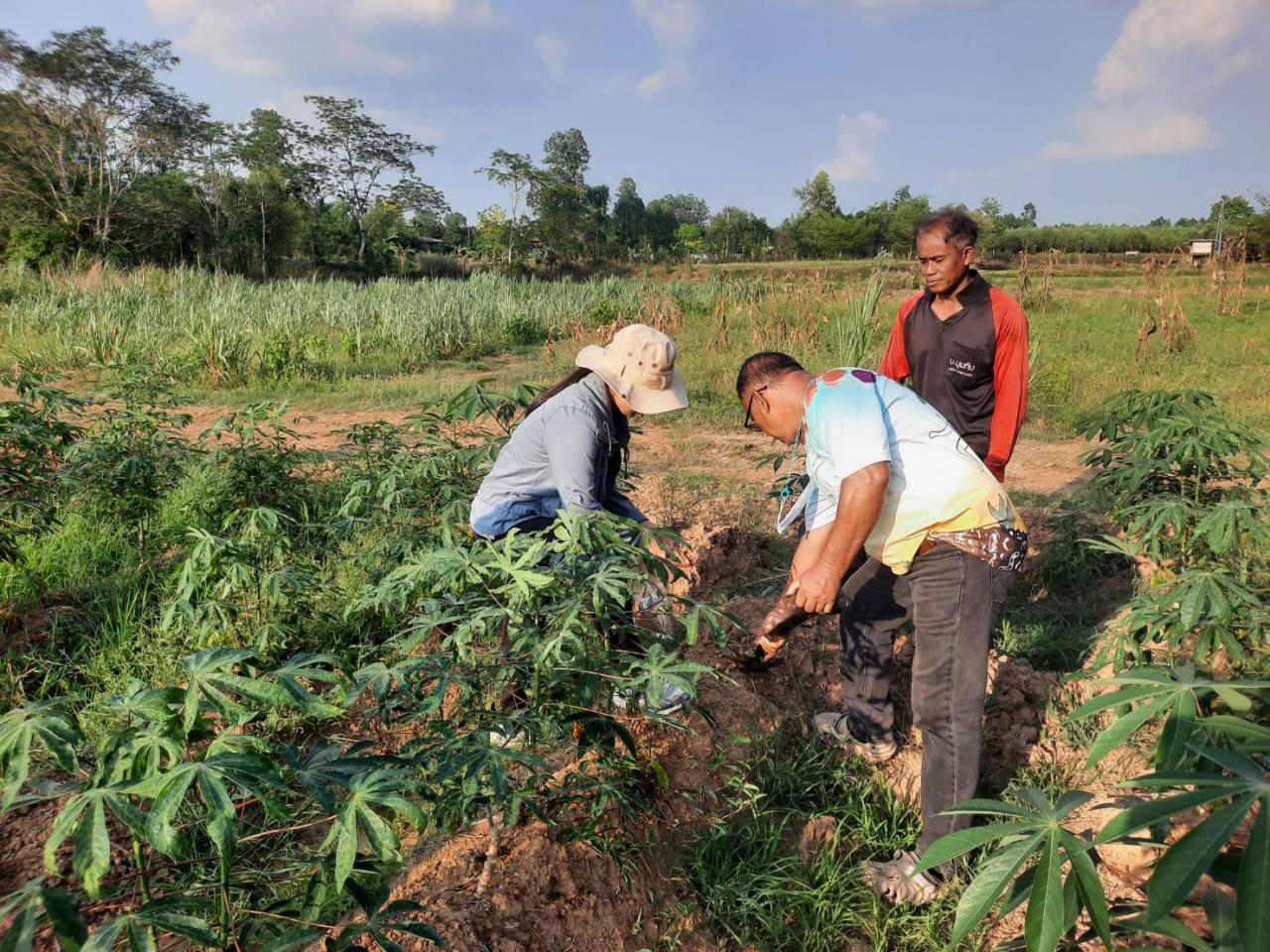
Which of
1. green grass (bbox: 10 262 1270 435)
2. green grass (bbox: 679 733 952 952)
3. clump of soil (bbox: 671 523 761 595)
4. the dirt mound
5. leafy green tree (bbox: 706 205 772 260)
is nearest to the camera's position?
the dirt mound

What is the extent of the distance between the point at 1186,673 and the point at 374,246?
98.7 ft

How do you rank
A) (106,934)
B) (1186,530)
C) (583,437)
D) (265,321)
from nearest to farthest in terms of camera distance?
1. (106,934)
2. (583,437)
3. (1186,530)
4. (265,321)

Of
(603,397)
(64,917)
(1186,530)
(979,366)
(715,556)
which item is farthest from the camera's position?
(715,556)

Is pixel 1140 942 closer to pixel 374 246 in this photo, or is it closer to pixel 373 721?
pixel 373 721

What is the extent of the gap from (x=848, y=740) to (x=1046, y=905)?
1611mm

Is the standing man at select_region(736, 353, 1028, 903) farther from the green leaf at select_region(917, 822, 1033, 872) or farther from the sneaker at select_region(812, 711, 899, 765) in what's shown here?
the green leaf at select_region(917, 822, 1033, 872)

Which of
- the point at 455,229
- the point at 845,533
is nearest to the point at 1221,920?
the point at 845,533

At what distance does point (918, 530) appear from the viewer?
5.98 feet

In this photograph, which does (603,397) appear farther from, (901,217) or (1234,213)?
(901,217)

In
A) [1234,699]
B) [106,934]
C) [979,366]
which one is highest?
[979,366]

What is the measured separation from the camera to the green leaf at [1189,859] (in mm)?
733

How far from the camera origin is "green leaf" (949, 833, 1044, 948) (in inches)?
37.8

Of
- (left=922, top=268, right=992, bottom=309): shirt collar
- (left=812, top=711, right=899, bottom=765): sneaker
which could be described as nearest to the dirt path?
(left=922, top=268, right=992, bottom=309): shirt collar

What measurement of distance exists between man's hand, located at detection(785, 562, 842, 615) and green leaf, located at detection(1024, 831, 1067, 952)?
2.89 feet
